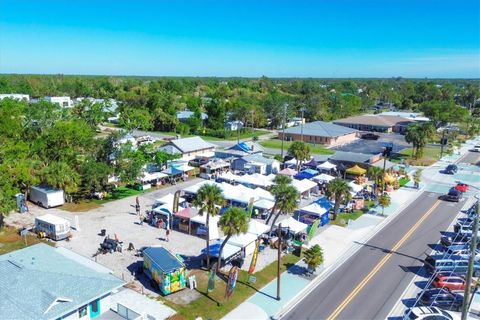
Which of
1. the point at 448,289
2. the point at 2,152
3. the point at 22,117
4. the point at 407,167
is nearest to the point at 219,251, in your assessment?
the point at 448,289

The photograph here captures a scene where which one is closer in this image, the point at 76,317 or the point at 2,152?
the point at 76,317

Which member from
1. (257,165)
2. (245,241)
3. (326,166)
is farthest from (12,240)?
(326,166)

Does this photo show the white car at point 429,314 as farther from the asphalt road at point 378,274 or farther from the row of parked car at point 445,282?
the asphalt road at point 378,274

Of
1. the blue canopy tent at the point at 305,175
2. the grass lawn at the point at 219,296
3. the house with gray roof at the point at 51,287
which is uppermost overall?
the house with gray roof at the point at 51,287

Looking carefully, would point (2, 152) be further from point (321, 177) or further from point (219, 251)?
point (321, 177)

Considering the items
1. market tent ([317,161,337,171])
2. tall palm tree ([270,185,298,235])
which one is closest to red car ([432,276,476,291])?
tall palm tree ([270,185,298,235])

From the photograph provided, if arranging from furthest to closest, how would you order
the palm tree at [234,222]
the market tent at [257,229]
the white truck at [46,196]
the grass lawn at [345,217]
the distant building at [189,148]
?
the distant building at [189,148], the white truck at [46,196], the grass lawn at [345,217], the market tent at [257,229], the palm tree at [234,222]

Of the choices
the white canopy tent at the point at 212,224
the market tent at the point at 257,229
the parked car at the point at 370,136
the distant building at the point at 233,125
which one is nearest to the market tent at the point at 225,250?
the white canopy tent at the point at 212,224

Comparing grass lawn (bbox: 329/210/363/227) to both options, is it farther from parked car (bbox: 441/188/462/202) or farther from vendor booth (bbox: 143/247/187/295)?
vendor booth (bbox: 143/247/187/295)
